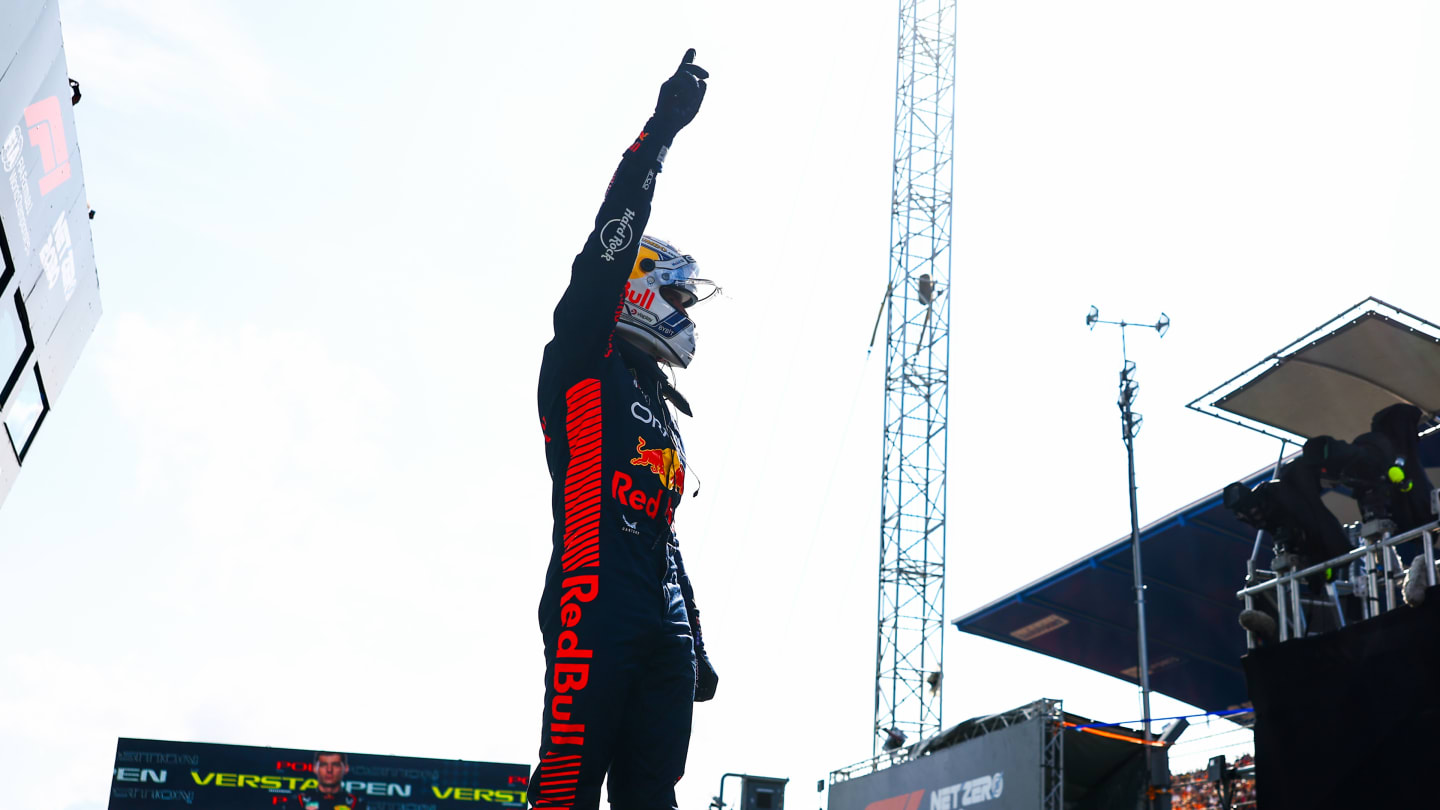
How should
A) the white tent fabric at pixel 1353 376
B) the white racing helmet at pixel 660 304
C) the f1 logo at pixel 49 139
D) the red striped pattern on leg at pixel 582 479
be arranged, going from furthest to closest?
the white tent fabric at pixel 1353 376 → the f1 logo at pixel 49 139 → the white racing helmet at pixel 660 304 → the red striped pattern on leg at pixel 582 479

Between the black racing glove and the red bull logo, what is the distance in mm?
907

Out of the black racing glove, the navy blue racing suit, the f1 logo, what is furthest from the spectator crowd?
the f1 logo

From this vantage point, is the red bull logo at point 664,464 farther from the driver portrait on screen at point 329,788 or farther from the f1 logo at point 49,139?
the driver portrait on screen at point 329,788

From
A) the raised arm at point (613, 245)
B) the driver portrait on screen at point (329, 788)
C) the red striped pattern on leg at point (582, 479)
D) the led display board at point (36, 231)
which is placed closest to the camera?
the red striped pattern on leg at point (582, 479)

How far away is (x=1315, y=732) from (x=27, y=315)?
9.27 meters

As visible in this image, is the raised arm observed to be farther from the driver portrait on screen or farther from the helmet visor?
the driver portrait on screen

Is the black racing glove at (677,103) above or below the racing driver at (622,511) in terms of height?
above

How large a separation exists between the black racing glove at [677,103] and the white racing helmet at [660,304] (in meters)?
0.37

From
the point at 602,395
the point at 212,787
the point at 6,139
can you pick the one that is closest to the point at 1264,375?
the point at 602,395

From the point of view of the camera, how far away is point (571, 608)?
3.39 m

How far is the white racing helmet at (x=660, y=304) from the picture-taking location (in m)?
3.86

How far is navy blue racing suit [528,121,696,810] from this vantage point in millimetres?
3301

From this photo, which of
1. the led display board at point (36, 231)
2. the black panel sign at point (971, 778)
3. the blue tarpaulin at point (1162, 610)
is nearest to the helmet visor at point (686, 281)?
the led display board at point (36, 231)

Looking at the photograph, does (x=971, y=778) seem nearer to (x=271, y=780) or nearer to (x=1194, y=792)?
(x=1194, y=792)
